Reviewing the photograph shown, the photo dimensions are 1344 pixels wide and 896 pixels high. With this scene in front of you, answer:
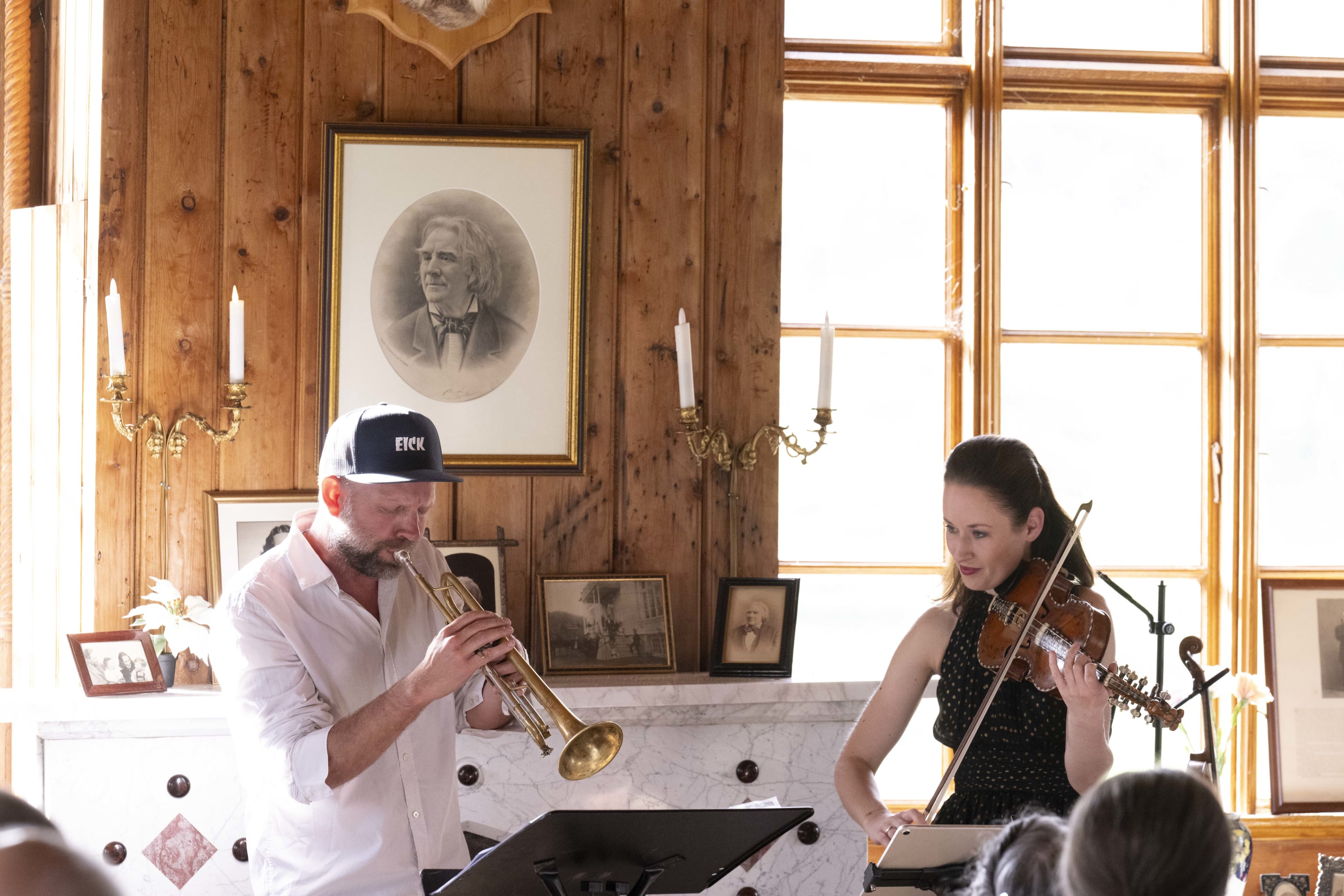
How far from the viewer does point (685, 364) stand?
9.89ft

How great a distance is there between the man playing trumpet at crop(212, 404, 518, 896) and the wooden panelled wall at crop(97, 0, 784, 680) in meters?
0.85

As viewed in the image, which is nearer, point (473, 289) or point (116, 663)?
point (116, 663)

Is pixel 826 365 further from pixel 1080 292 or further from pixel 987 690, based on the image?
pixel 1080 292

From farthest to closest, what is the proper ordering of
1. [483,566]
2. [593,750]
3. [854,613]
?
1. [854,613]
2. [483,566]
3. [593,750]

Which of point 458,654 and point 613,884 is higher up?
point 458,654

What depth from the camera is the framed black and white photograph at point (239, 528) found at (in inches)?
116

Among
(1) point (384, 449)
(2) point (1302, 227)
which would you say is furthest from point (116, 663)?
(2) point (1302, 227)

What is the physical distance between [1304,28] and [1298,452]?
4.28 feet

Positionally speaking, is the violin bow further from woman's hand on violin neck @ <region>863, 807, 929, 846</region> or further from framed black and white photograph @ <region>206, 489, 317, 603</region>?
framed black and white photograph @ <region>206, 489, 317, 603</region>

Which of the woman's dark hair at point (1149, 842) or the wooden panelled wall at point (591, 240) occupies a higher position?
the wooden panelled wall at point (591, 240)

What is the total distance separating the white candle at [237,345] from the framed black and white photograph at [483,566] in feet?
2.01

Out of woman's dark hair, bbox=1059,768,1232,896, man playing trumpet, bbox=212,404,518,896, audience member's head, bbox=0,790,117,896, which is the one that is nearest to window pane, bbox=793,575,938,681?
man playing trumpet, bbox=212,404,518,896

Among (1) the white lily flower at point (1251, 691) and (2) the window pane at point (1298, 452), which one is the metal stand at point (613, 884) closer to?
(1) the white lily flower at point (1251, 691)

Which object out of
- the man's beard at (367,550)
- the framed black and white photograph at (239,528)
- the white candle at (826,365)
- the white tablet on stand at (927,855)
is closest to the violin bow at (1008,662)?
the white tablet on stand at (927,855)
